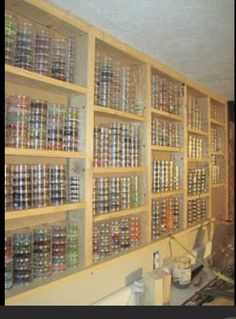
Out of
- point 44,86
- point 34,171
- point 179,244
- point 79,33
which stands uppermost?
point 79,33

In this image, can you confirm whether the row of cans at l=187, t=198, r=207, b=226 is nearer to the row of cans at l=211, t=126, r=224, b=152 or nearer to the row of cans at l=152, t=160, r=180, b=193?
the row of cans at l=152, t=160, r=180, b=193

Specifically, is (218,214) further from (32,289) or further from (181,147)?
(32,289)

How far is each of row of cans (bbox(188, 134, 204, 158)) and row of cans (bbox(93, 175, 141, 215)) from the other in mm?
756

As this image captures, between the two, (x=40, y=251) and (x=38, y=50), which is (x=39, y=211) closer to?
(x=40, y=251)

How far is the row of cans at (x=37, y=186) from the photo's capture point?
1.22 m

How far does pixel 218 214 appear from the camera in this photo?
Result: 3.08 metres

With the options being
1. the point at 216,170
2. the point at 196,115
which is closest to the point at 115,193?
the point at 196,115

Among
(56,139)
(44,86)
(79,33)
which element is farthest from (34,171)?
(79,33)

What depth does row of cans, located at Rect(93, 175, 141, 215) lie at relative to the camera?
1591mm

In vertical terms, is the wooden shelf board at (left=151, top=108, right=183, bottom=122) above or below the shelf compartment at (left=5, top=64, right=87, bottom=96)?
below

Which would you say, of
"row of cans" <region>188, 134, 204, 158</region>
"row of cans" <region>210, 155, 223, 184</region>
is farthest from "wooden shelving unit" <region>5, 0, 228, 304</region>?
"row of cans" <region>210, 155, 223, 184</region>

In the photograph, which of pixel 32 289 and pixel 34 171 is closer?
pixel 32 289

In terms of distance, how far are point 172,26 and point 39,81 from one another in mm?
685

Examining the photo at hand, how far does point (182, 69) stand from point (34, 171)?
4.40 ft
